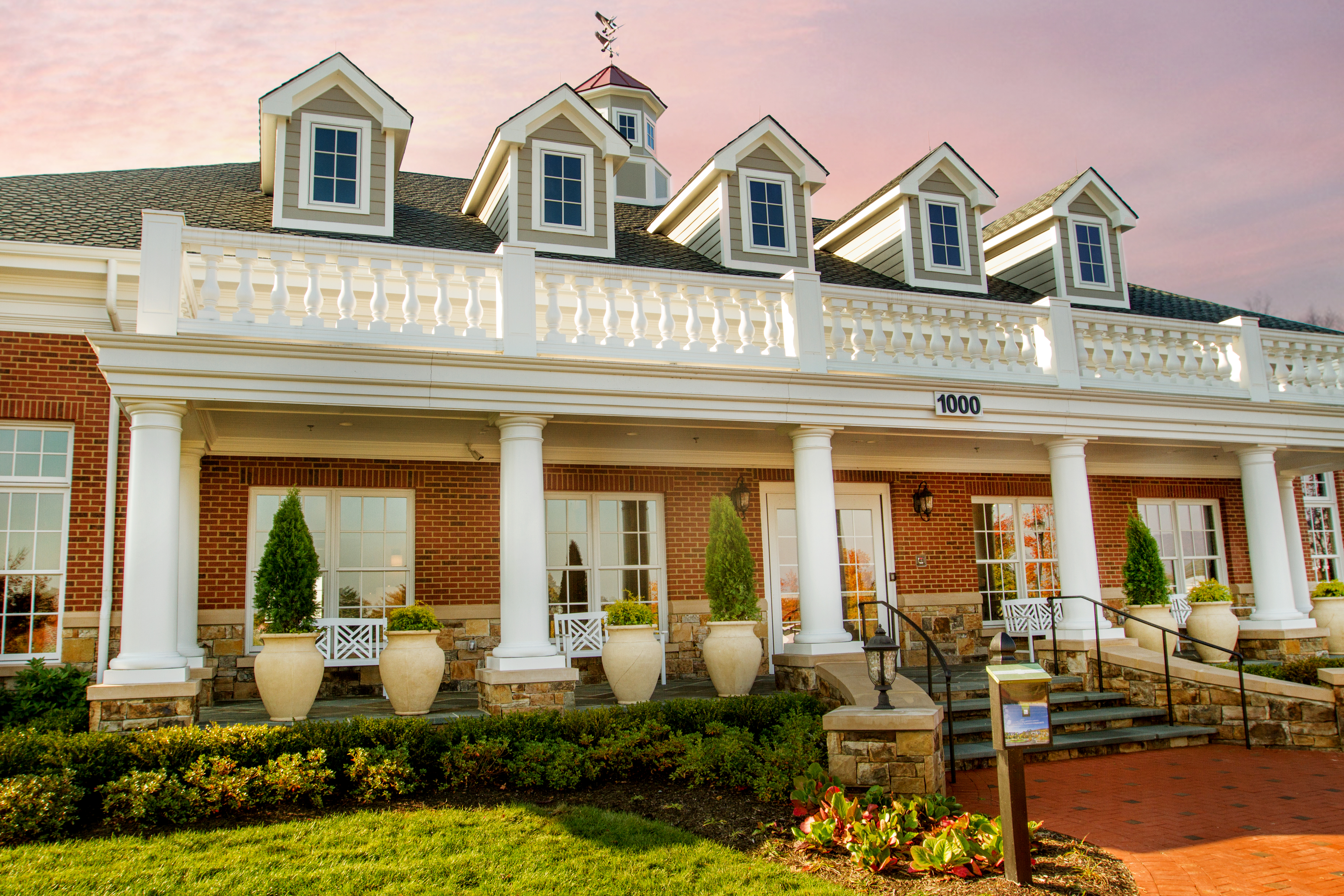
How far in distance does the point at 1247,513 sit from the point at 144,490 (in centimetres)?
1362

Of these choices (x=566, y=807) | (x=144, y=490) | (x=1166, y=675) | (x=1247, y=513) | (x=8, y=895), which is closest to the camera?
(x=8, y=895)

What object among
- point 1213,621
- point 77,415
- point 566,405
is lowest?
point 1213,621

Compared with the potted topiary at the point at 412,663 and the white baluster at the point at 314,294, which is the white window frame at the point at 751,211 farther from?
the potted topiary at the point at 412,663

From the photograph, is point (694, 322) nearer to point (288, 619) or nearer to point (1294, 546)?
point (288, 619)

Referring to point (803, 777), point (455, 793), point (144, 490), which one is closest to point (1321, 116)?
point (803, 777)

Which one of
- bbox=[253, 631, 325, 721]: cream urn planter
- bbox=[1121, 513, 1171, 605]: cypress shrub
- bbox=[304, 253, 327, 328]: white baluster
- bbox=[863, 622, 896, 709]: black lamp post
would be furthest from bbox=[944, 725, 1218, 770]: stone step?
bbox=[304, 253, 327, 328]: white baluster

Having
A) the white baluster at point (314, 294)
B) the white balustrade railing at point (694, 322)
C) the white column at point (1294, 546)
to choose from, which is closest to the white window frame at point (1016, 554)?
the white balustrade railing at point (694, 322)

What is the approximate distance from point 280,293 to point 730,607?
5589mm

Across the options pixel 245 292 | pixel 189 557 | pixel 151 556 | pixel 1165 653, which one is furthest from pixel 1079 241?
pixel 151 556

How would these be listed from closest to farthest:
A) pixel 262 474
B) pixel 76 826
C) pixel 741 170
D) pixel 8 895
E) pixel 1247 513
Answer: pixel 8 895 < pixel 76 826 < pixel 262 474 < pixel 1247 513 < pixel 741 170

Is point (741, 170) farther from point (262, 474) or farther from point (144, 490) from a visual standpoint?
point (144, 490)

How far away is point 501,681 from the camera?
28.5 feet

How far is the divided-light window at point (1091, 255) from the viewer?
16516mm

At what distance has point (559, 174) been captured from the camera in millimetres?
13508
